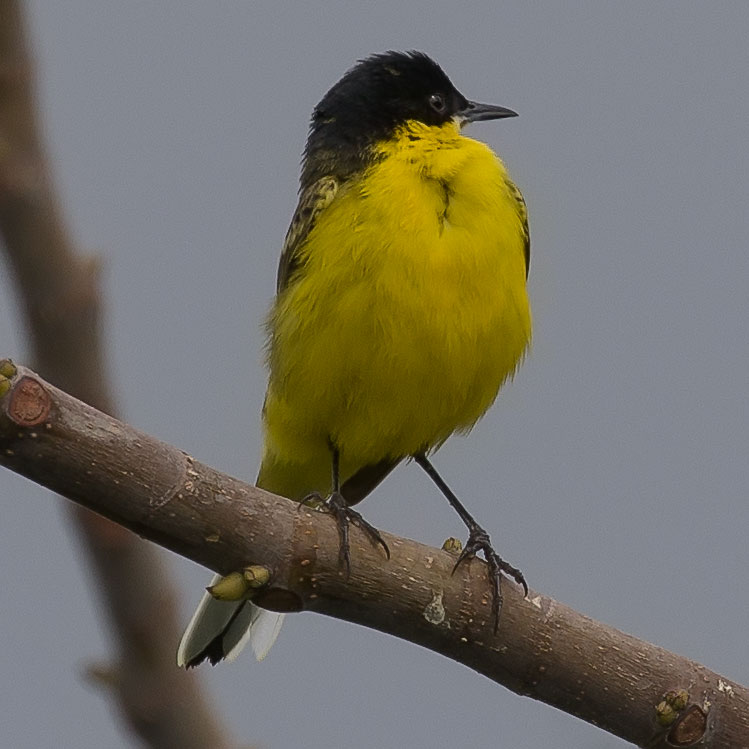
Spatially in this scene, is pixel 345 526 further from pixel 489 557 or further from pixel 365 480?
pixel 365 480

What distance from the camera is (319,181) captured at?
181 inches

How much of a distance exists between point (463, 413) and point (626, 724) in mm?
1627

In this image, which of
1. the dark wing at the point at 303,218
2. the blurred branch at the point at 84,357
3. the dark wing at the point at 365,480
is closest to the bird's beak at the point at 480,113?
the dark wing at the point at 303,218

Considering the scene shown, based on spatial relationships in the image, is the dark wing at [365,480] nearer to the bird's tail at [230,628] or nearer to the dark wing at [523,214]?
the bird's tail at [230,628]

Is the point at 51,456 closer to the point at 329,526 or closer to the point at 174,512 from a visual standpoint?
the point at 174,512

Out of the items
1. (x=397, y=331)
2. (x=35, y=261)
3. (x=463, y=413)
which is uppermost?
(x=35, y=261)

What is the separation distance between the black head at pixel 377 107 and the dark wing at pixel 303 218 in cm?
10

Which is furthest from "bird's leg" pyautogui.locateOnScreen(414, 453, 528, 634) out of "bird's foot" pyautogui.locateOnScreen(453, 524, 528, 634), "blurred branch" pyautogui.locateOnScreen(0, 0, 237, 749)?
"blurred branch" pyautogui.locateOnScreen(0, 0, 237, 749)

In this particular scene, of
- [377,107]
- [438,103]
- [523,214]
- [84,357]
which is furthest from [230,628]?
[84,357]

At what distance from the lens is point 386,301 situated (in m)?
4.14

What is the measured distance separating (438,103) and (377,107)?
0.94ft

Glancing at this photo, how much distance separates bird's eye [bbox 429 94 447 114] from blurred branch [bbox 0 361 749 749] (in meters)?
2.26

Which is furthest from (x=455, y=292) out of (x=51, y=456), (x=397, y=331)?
(x=51, y=456)

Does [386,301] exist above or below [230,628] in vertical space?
above
